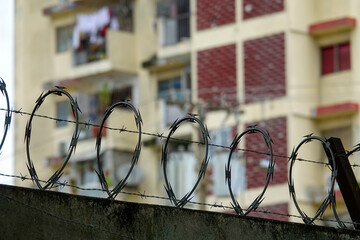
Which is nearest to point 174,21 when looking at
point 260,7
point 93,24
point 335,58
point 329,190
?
point 93,24

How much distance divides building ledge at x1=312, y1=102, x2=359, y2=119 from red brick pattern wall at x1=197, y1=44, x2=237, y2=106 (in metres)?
2.69

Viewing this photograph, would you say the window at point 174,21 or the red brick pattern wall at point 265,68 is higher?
the window at point 174,21

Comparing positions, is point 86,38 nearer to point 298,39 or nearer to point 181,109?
point 181,109

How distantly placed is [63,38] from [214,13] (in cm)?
972

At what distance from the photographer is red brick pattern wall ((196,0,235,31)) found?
4716 centimetres

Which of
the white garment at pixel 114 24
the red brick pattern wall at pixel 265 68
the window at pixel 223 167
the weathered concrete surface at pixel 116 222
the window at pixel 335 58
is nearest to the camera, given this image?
the weathered concrete surface at pixel 116 222

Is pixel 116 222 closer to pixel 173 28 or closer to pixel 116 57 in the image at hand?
pixel 173 28

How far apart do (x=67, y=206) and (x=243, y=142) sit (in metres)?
27.5

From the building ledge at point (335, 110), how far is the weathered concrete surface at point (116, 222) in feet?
82.6

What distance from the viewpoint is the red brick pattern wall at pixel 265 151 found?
1753 inches

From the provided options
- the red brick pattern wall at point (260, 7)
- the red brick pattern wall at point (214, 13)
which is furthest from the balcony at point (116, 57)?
the red brick pattern wall at point (260, 7)

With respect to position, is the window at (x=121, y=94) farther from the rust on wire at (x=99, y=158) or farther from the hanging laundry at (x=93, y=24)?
the rust on wire at (x=99, y=158)

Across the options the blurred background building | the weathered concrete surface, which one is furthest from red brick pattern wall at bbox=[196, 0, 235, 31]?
the weathered concrete surface

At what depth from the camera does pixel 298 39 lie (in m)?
45.4
